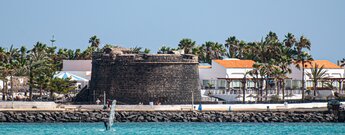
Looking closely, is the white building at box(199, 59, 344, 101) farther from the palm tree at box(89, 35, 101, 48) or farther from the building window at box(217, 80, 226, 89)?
the palm tree at box(89, 35, 101, 48)

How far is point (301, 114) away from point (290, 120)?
124 cm

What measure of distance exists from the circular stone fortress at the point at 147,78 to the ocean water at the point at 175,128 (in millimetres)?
10717

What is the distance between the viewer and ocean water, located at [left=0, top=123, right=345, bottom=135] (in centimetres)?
7506

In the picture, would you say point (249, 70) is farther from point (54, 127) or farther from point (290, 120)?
point (54, 127)

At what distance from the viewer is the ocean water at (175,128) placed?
75.1 meters

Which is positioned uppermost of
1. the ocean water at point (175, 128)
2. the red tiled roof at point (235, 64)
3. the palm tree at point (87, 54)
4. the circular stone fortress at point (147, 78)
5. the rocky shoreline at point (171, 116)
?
the palm tree at point (87, 54)

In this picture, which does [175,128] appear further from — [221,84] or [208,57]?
[208,57]

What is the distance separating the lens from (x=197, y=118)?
3460 inches

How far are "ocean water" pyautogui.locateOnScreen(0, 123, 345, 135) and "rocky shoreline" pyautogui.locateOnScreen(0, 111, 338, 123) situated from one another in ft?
7.45

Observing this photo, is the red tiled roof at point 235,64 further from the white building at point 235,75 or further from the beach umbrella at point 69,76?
the beach umbrella at point 69,76

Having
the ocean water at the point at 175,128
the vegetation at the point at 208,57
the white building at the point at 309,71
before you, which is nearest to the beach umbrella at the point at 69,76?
the vegetation at the point at 208,57

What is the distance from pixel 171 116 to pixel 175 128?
7.96m

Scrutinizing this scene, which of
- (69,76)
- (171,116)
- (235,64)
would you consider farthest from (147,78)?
(235,64)

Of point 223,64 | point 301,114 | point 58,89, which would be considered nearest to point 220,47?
point 223,64
